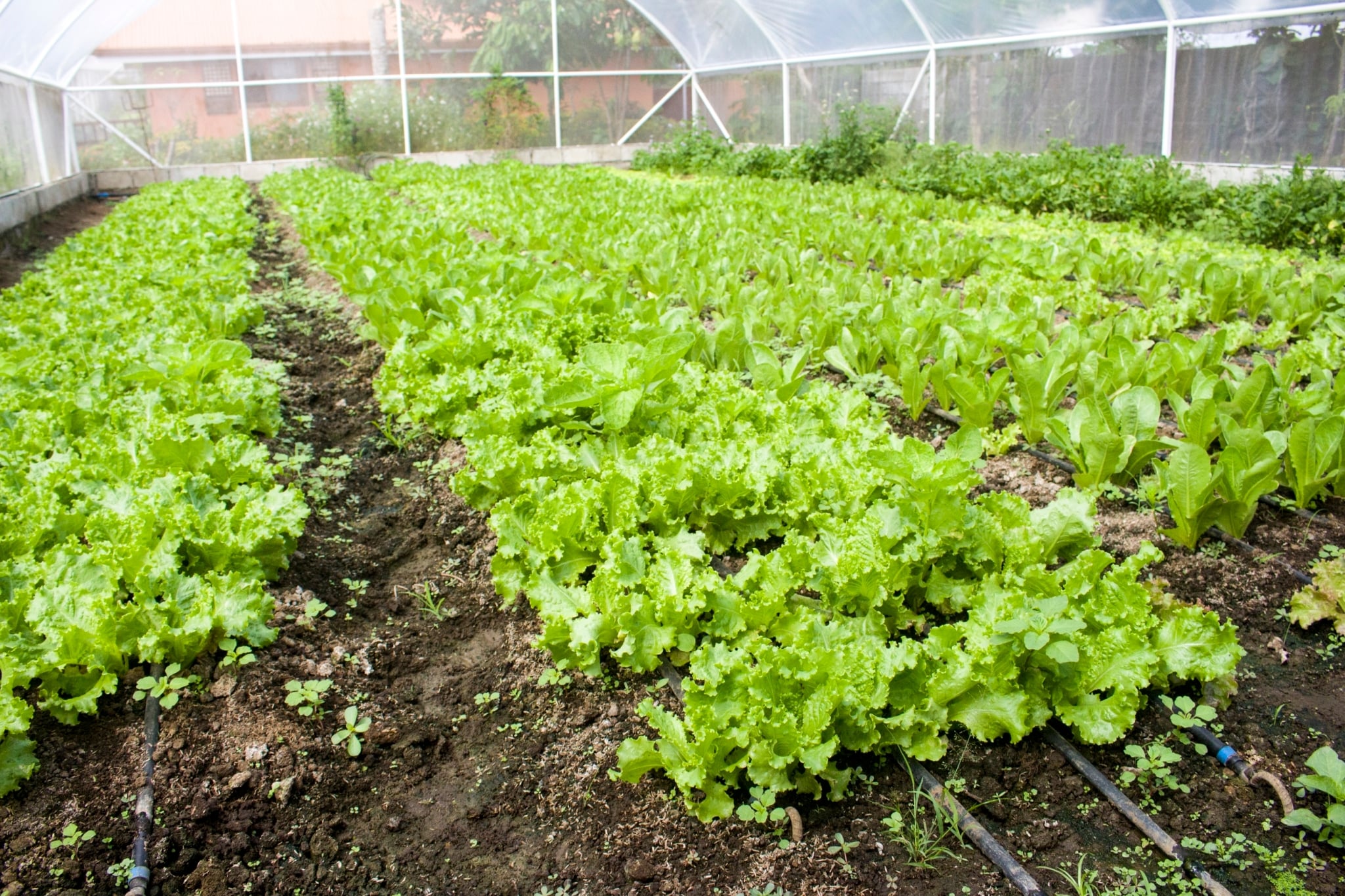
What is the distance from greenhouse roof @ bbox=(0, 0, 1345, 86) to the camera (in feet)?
40.1

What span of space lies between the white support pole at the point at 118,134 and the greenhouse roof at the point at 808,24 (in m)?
0.66

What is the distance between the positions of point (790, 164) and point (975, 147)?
307 cm

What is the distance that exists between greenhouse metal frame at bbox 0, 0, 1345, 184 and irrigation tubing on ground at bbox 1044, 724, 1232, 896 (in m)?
10.8

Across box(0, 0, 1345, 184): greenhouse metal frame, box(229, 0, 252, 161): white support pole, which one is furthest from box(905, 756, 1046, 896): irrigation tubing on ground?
box(229, 0, 252, 161): white support pole

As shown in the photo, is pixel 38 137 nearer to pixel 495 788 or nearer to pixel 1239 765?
pixel 495 788

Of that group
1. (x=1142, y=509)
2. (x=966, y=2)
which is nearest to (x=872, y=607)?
(x=1142, y=509)

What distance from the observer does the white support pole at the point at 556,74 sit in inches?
890

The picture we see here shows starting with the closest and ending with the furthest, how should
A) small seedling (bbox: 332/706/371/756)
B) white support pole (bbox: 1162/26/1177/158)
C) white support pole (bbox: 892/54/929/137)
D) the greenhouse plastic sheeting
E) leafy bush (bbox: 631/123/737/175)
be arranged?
small seedling (bbox: 332/706/371/756), white support pole (bbox: 1162/26/1177/158), the greenhouse plastic sheeting, white support pole (bbox: 892/54/929/137), leafy bush (bbox: 631/123/737/175)

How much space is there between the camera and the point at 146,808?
247 centimetres

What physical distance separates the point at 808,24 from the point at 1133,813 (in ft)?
59.0

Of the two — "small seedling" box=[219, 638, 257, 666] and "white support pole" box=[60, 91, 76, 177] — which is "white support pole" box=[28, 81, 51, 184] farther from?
"small seedling" box=[219, 638, 257, 666]

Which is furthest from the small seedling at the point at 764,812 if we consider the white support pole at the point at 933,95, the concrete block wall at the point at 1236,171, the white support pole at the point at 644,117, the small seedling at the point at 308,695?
the white support pole at the point at 644,117

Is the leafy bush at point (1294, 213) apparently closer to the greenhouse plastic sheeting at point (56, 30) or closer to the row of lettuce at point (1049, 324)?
the row of lettuce at point (1049, 324)

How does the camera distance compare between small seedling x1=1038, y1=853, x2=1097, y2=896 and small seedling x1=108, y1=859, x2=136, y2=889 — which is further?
small seedling x1=108, y1=859, x2=136, y2=889
